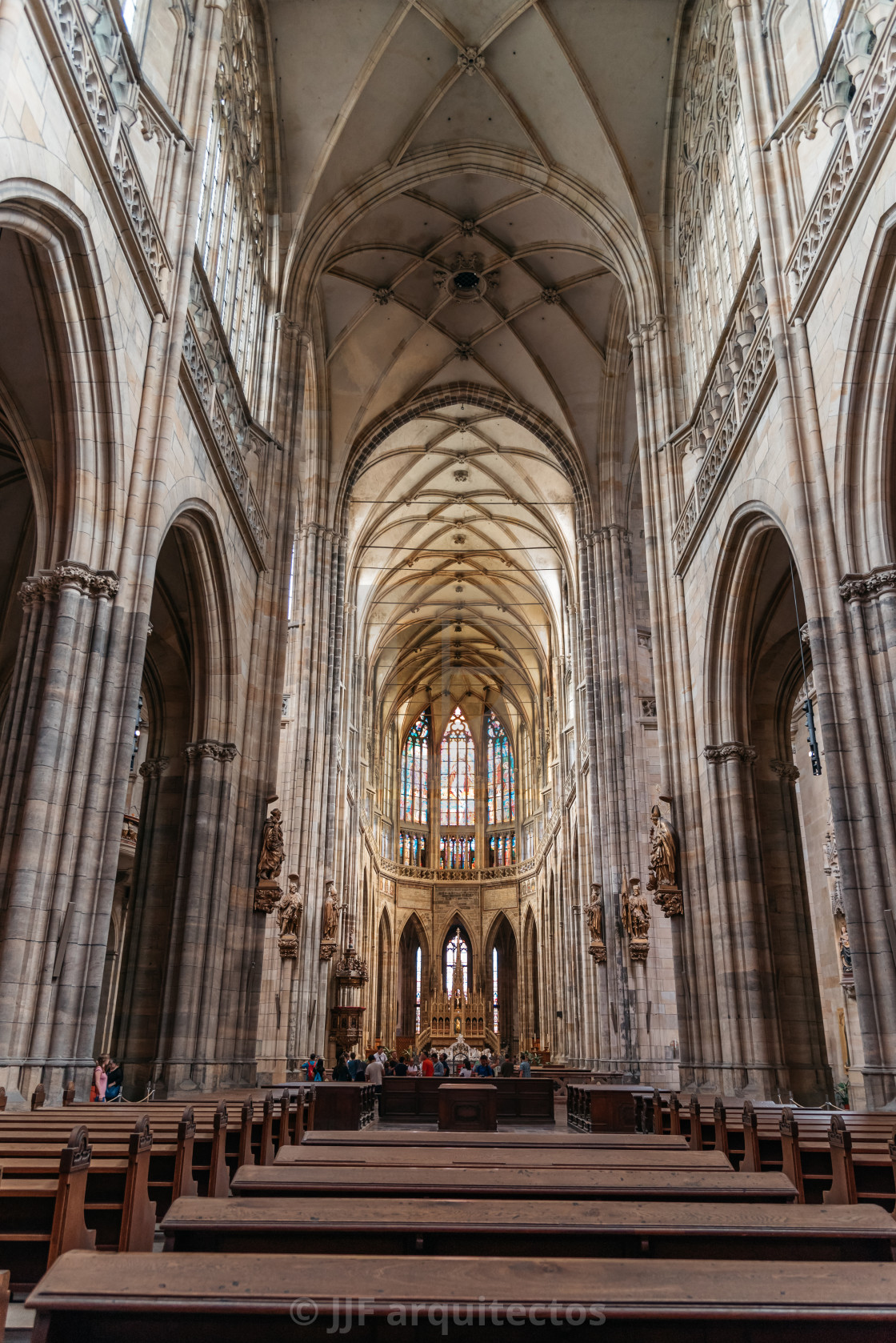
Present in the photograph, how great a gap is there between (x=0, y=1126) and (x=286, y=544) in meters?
12.7

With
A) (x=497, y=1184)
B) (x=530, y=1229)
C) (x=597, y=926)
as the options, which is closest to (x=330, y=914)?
(x=597, y=926)

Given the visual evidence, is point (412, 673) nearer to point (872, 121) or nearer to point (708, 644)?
point (708, 644)

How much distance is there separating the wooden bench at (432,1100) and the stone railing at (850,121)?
15744 millimetres

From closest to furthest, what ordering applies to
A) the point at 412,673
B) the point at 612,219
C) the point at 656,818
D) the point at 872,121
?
the point at 872,121, the point at 656,818, the point at 612,219, the point at 412,673

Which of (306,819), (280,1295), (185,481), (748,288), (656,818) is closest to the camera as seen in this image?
(280,1295)

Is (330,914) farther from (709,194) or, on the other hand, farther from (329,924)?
(709,194)

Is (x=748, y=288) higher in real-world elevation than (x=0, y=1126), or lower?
higher

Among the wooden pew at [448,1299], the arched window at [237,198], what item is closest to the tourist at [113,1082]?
the wooden pew at [448,1299]

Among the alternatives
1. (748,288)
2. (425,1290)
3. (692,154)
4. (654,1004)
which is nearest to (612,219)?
(692,154)

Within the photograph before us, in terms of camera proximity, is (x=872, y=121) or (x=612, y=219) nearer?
(x=872, y=121)

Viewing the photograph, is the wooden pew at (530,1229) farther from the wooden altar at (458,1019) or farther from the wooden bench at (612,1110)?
the wooden altar at (458,1019)

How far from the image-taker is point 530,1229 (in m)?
3.23

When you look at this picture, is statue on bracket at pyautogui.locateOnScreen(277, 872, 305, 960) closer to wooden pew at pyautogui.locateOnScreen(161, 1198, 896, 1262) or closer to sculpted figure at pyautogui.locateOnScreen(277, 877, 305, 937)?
sculpted figure at pyautogui.locateOnScreen(277, 877, 305, 937)

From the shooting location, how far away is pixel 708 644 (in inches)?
586
